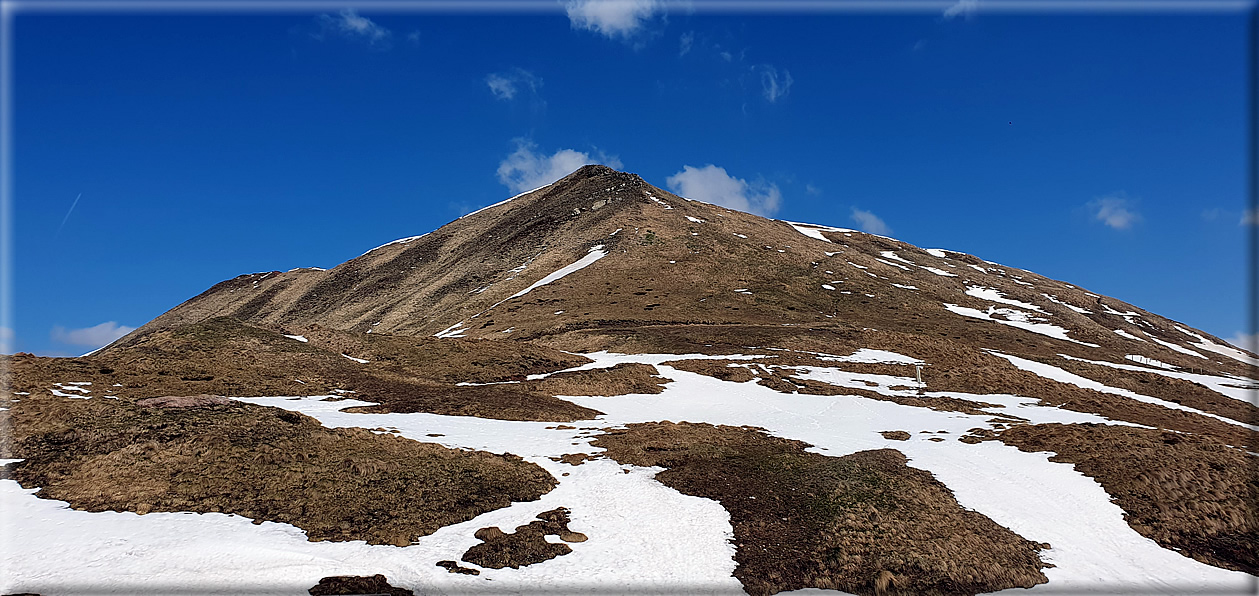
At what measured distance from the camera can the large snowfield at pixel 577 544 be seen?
13.2 metres

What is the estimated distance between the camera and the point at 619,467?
75.6 ft

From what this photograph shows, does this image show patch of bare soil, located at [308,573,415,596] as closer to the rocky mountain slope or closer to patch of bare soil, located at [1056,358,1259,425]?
the rocky mountain slope

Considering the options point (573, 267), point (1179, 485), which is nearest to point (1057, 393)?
point (1179, 485)

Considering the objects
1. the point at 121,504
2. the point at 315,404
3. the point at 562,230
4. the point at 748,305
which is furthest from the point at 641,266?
the point at 121,504

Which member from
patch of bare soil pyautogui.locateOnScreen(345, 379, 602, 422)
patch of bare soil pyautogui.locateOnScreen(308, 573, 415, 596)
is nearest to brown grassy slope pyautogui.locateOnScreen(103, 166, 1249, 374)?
patch of bare soil pyautogui.locateOnScreen(345, 379, 602, 422)

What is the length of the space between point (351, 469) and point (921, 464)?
20.4m

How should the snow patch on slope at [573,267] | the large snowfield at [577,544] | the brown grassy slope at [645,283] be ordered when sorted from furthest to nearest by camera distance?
the snow patch on slope at [573,267] < the brown grassy slope at [645,283] < the large snowfield at [577,544]

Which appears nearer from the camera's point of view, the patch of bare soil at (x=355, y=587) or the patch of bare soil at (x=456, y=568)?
the patch of bare soil at (x=355, y=587)

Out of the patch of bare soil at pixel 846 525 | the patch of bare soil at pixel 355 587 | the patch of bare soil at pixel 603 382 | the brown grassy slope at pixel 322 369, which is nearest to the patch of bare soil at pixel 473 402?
the brown grassy slope at pixel 322 369

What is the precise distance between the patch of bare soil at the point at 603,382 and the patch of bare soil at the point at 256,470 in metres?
15.3

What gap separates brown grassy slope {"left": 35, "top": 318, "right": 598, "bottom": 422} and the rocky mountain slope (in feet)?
0.82

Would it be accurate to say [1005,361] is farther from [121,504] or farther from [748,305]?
[121,504]

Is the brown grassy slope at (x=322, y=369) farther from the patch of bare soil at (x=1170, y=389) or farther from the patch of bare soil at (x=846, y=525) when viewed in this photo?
the patch of bare soil at (x=1170, y=389)

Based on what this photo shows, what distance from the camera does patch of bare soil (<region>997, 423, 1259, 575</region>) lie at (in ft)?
57.8
